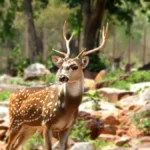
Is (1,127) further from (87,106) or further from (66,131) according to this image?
(66,131)

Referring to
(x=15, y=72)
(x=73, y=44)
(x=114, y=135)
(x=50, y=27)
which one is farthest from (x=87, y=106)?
(x=50, y=27)

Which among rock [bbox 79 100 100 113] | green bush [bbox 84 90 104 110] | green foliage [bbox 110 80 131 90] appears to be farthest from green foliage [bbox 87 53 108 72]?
rock [bbox 79 100 100 113]

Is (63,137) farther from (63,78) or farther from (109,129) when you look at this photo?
(109,129)

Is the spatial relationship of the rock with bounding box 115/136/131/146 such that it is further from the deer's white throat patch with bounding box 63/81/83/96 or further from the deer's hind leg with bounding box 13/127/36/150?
the deer's white throat patch with bounding box 63/81/83/96

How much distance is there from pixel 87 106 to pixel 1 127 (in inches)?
97.1

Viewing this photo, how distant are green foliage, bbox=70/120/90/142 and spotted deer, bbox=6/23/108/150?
2928 millimetres

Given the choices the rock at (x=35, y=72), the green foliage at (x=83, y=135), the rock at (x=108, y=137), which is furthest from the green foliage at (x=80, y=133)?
the rock at (x=35, y=72)

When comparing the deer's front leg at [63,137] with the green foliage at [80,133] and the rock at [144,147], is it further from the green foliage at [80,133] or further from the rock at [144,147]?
the green foliage at [80,133]

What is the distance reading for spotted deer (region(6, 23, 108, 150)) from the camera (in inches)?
283

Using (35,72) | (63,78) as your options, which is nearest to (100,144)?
(63,78)

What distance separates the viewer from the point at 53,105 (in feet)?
24.6

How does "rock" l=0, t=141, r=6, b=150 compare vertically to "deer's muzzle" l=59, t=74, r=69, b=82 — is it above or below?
below

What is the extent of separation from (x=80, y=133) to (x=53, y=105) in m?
3.78

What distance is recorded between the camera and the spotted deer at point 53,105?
23.6ft
